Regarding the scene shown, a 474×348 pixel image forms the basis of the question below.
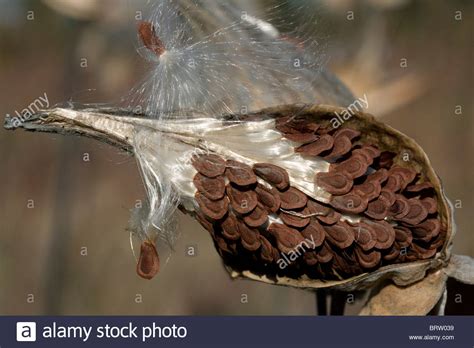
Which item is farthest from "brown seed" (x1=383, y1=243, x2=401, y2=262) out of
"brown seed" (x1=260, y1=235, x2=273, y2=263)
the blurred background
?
the blurred background

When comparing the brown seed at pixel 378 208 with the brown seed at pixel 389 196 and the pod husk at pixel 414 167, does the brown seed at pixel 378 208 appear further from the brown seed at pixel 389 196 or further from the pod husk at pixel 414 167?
the pod husk at pixel 414 167

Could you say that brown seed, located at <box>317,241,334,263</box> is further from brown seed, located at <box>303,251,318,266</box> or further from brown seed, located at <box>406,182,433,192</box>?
brown seed, located at <box>406,182,433,192</box>

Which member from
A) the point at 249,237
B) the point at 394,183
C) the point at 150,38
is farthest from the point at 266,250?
the point at 150,38

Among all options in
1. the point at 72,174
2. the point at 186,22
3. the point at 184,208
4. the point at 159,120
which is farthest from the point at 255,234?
the point at 72,174

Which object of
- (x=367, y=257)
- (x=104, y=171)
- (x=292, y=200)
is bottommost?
(x=367, y=257)

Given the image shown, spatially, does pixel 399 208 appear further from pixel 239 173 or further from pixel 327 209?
pixel 239 173

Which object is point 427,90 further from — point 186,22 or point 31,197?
point 186,22
